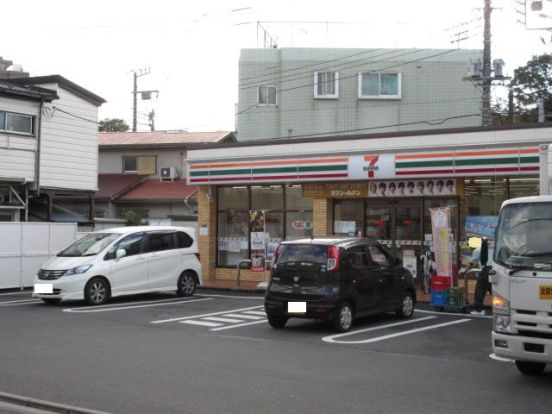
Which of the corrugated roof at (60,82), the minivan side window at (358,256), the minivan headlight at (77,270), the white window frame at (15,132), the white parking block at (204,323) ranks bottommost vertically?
the white parking block at (204,323)

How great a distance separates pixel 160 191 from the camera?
111 feet

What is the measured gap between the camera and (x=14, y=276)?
1972 centimetres

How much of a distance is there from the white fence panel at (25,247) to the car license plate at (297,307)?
1068 cm

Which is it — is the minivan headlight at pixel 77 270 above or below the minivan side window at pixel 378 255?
below

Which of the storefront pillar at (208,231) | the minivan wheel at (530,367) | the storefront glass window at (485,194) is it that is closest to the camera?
the minivan wheel at (530,367)

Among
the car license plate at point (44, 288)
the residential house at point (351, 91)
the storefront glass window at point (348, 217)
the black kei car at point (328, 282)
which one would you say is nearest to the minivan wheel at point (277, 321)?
the black kei car at point (328, 282)

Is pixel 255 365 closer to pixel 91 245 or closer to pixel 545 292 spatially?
pixel 545 292

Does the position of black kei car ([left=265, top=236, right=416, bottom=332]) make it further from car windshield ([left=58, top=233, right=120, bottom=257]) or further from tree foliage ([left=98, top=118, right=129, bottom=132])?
tree foliage ([left=98, top=118, right=129, bottom=132])

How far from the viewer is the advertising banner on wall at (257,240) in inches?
840

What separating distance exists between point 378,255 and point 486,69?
52.3 feet

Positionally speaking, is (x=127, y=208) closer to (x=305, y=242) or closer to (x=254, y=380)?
(x=305, y=242)

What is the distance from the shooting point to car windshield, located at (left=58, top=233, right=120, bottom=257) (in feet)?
54.4

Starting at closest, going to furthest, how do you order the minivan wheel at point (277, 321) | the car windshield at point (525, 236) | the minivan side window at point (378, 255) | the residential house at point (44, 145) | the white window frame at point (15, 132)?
the car windshield at point (525, 236), the minivan wheel at point (277, 321), the minivan side window at point (378, 255), the white window frame at point (15, 132), the residential house at point (44, 145)

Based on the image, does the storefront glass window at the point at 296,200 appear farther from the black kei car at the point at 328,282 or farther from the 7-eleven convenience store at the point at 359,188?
the black kei car at the point at 328,282
